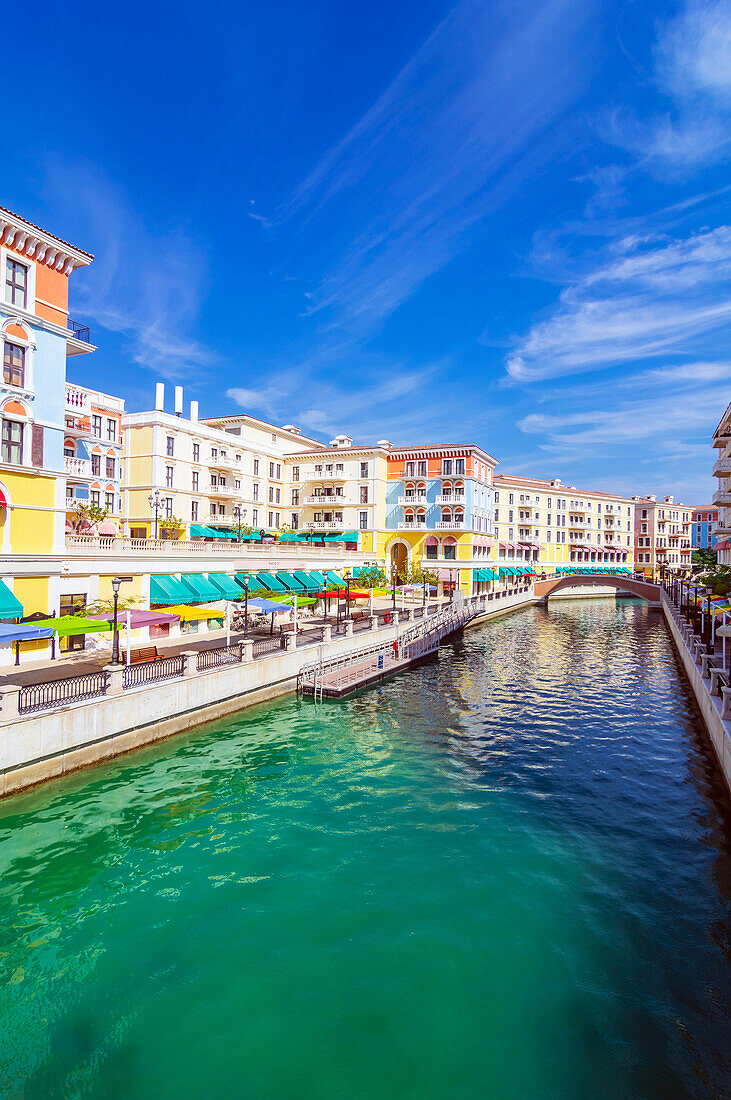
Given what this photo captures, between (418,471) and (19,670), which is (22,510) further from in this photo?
(418,471)

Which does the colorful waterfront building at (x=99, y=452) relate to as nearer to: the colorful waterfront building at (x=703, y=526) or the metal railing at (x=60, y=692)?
the metal railing at (x=60, y=692)

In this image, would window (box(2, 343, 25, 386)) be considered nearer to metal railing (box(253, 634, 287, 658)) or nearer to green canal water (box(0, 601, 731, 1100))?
metal railing (box(253, 634, 287, 658))

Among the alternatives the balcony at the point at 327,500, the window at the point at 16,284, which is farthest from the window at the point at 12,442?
the balcony at the point at 327,500

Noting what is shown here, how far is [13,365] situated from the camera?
24.6 meters

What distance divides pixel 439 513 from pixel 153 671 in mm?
46321

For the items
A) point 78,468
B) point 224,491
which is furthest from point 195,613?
point 224,491

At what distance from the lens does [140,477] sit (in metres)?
49.2

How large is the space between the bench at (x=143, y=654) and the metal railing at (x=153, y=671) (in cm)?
185

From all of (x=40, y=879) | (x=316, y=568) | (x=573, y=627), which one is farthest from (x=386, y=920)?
(x=573, y=627)

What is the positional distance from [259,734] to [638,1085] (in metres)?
16.2

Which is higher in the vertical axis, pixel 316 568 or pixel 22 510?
pixel 22 510

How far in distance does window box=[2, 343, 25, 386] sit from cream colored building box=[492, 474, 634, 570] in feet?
219

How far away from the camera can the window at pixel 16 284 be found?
24359 millimetres

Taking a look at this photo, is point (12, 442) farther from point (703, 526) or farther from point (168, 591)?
point (703, 526)
